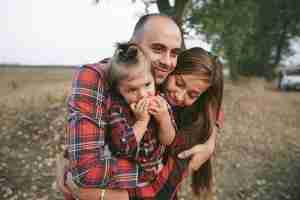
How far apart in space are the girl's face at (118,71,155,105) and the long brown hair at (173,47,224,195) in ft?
1.53

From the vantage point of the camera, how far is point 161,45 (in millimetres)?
2029

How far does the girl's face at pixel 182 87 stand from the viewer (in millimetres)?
2201

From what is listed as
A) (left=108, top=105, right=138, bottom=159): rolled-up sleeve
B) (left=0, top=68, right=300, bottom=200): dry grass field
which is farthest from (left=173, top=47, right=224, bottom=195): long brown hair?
(left=0, top=68, right=300, bottom=200): dry grass field

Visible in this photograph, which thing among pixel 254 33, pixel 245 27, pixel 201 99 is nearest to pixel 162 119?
pixel 201 99

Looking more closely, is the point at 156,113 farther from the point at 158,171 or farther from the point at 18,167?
the point at 18,167

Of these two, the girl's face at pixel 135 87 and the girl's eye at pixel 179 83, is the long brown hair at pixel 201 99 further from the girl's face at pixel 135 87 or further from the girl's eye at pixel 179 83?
the girl's face at pixel 135 87

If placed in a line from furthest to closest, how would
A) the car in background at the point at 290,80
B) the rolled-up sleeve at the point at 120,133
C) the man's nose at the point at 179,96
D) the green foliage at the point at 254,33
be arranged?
the car in background at the point at 290,80 < the green foliage at the point at 254,33 < the man's nose at the point at 179,96 < the rolled-up sleeve at the point at 120,133

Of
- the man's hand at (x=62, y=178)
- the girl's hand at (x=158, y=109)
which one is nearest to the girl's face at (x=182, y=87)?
the girl's hand at (x=158, y=109)

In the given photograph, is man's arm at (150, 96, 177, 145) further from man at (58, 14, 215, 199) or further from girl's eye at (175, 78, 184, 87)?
girl's eye at (175, 78, 184, 87)

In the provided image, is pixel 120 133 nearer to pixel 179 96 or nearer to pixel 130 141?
pixel 130 141

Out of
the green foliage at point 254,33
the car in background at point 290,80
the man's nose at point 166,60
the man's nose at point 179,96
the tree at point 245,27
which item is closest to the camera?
the man's nose at point 166,60

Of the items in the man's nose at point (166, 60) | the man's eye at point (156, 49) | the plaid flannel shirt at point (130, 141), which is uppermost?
the man's eye at point (156, 49)

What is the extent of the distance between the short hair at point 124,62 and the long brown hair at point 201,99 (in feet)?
1.61

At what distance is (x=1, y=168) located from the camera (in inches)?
229
